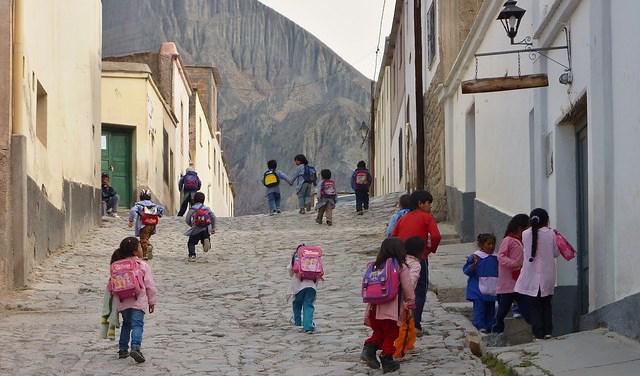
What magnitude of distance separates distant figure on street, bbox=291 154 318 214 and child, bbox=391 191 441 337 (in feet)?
44.0

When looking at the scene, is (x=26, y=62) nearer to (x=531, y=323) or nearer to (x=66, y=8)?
(x=66, y=8)

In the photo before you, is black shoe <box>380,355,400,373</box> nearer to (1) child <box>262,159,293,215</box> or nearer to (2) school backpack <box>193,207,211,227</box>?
(2) school backpack <box>193,207,211,227</box>

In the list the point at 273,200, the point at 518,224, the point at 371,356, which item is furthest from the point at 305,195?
Result: the point at 371,356

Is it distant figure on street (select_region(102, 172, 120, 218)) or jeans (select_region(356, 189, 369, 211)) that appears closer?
jeans (select_region(356, 189, 369, 211))

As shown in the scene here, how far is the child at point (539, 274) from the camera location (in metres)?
10.2

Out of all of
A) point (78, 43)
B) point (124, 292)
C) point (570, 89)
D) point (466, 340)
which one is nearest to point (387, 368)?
point (466, 340)

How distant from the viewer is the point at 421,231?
36.4ft

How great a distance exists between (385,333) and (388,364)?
0.87ft

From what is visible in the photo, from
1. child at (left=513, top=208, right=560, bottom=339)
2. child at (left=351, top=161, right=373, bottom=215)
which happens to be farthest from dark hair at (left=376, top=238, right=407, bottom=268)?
child at (left=351, top=161, right=373, bottom=215)

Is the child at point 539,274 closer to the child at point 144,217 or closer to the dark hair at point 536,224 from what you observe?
the dark hair at point 536,224

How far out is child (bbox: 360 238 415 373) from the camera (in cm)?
939

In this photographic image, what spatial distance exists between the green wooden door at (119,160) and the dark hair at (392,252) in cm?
2102

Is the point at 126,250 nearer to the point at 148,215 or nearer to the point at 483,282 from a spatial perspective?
the point at 483,282

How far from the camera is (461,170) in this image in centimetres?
2002
